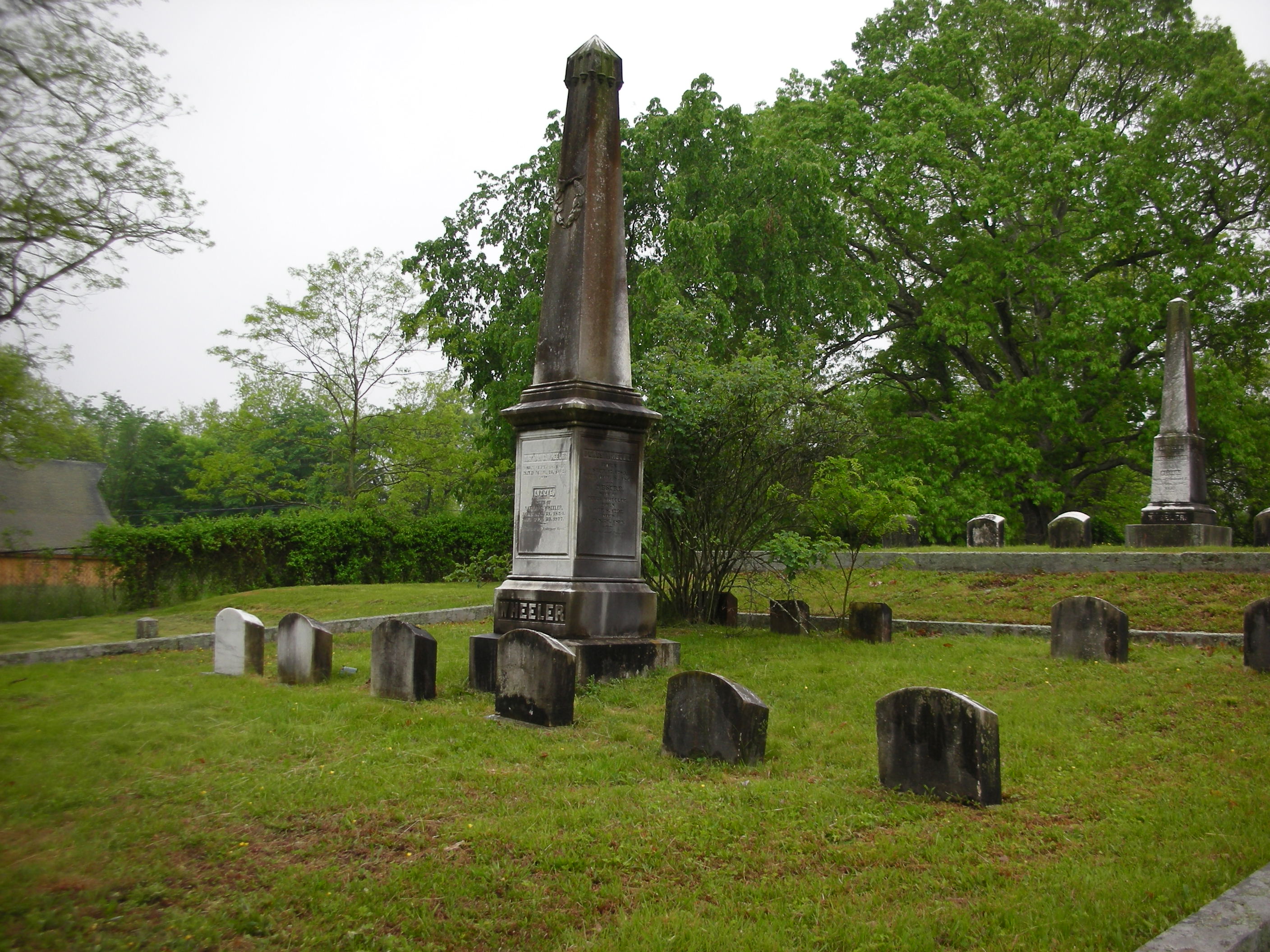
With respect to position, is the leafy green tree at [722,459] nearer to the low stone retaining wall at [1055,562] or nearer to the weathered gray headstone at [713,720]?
the low stone retaining wall at [1055,562]

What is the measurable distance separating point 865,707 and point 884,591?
7.87 metres

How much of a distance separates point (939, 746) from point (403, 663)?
4414 millimetres

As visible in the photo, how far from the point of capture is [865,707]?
Result: 23.0ft

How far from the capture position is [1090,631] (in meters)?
8.83

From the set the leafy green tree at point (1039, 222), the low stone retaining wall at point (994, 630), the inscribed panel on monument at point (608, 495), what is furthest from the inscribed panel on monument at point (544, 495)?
the leafy green tree at point (1039, 222)

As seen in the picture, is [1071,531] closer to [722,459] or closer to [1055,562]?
[1055,562]

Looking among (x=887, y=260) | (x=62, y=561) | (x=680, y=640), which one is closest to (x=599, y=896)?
(x=62, y=561)

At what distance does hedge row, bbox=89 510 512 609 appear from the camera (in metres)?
19.0

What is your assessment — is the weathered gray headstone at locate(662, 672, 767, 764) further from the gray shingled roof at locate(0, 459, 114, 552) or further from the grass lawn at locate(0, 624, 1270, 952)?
the gray shingled roof at locate(0, 459, 114, 552)

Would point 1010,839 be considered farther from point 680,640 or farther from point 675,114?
point 675,114

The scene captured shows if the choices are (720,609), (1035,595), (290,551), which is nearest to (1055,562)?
(1035,595)

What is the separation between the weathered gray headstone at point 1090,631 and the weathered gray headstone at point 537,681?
17.0 feet

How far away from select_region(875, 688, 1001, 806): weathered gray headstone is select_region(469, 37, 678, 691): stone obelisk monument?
3304 millimetres

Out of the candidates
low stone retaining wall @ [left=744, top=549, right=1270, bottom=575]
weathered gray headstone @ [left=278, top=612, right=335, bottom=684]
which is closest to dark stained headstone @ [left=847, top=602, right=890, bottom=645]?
low stone retaining wall @ [left=744, top=549, right=1270, bottom=575]
